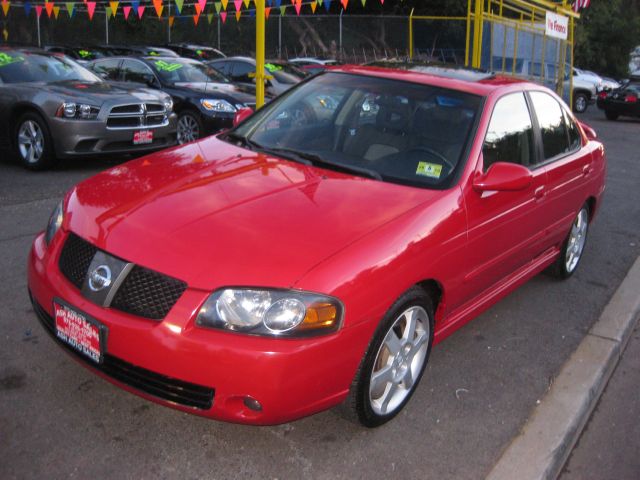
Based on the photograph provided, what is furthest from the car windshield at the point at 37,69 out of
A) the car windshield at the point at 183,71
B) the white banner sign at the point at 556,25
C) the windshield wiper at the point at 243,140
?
the white banner sign at the point at 556,25

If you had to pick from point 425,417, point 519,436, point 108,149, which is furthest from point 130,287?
point 108,149

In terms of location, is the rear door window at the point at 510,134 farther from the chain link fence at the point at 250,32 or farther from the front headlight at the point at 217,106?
the chain link fence at the point at 250,32

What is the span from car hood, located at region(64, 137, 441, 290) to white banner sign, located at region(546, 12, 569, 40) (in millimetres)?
12217

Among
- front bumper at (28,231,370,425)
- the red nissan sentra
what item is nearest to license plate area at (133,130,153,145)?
the red nissan sentra

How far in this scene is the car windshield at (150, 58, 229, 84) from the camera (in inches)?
436

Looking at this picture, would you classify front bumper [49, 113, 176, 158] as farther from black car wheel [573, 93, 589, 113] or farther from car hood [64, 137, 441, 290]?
black car wheel [573, 93, 589, 113]

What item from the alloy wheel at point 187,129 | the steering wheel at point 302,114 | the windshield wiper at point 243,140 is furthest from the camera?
the alloy wheel at point 187,129

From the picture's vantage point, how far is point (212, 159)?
3.88 meters

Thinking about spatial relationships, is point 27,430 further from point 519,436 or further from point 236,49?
point 236,49

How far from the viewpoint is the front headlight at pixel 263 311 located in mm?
2650

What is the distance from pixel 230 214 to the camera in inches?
122

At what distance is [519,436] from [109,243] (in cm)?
208

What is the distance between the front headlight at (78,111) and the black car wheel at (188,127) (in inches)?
85.3

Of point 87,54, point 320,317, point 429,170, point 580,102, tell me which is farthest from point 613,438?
point 580,102
